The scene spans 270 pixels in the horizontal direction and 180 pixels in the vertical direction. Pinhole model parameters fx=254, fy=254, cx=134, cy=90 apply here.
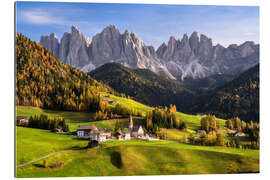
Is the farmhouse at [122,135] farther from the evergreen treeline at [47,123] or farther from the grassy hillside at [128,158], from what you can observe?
the evergreen treeline at [47,123]

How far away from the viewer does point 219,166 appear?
19.1 meters

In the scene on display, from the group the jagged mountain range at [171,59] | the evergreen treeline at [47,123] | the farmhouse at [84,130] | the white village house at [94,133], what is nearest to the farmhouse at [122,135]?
the white village house at [94,133]

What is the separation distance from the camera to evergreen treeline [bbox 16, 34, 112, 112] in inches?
803

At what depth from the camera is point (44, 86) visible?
24.3 metres

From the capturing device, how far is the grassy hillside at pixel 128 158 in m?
17.7

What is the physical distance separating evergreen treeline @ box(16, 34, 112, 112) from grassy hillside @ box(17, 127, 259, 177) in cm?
337

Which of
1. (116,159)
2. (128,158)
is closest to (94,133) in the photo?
(116,159)

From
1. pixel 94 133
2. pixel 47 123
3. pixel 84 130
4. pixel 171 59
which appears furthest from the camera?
pixel 171 59

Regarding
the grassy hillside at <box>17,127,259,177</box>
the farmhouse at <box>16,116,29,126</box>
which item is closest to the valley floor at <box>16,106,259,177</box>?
the grassy hillside at <box>17,127,259,177</box>

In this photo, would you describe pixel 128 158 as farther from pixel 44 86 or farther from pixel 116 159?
pixel 44 86

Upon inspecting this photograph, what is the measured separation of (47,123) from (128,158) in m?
7.14

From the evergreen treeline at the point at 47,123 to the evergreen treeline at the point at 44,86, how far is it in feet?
4.58
